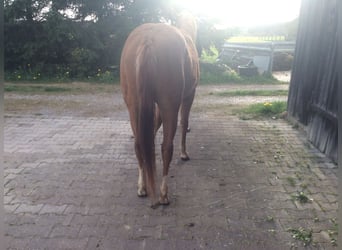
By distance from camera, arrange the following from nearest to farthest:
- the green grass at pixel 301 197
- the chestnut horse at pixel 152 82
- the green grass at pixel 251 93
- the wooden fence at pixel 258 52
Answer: the chestnut horse at pixel 152 82, the green grass at pixel 301 197, the green grass at pixel 251 93, the wooden fence at pixel 258 52

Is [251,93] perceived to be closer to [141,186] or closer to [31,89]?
[141,186]

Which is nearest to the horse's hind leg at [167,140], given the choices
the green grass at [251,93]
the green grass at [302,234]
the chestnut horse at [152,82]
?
the chestnut horse at [152,82]

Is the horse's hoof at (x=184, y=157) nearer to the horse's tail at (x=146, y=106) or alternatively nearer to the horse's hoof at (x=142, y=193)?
the horse's hoof at (x=142, y=193)

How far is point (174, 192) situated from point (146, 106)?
1094 mm

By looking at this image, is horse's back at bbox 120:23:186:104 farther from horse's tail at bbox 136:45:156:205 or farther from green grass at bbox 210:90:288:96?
green grass at bbox 210:90:288:96

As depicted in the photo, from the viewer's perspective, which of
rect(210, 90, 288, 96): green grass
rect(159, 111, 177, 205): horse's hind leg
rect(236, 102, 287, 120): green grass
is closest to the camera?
rect(159, 111, 177, 205): horse's hind leg

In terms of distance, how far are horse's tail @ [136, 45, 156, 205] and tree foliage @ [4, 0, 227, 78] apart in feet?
29.0

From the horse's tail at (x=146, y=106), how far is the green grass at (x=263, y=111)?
3749 mm

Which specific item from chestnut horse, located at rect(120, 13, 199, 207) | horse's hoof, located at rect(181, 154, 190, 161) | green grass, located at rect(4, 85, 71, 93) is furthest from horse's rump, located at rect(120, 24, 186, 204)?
green grass, located at rect(4, 85, 71, 93)

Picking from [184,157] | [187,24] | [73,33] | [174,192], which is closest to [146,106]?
[174,192]

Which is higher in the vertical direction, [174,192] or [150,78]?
[150,78]

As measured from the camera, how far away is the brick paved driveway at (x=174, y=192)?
243cm

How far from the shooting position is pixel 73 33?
10617 millimetres

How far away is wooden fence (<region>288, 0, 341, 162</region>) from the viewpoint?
4145mm
